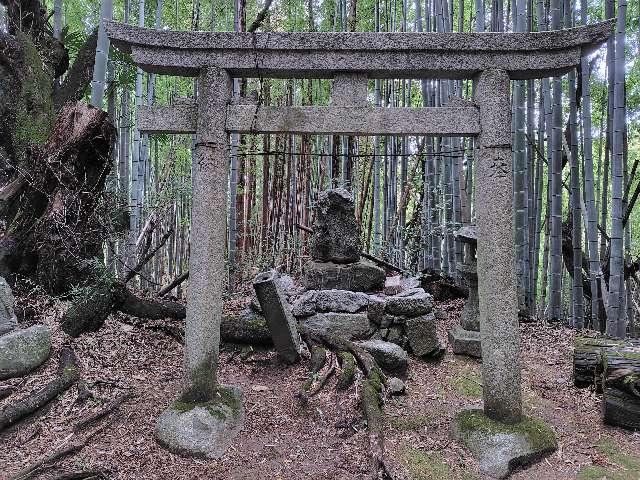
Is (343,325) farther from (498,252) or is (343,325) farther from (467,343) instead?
(498,252)

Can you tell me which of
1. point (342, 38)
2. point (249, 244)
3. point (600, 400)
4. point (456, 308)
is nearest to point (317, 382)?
point (600, 400)

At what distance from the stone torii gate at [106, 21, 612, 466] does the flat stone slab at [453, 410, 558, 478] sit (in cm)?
11

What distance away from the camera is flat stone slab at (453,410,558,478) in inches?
125

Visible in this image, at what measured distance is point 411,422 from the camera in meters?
3.77

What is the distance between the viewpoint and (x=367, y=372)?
4125 millimetres

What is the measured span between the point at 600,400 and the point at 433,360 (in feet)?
5.26

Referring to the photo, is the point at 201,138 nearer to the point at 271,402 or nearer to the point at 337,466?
the point at 271,402

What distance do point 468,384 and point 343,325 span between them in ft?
4.64

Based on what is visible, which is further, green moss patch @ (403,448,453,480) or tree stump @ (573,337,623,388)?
tree stump @ (573,337,623,388)

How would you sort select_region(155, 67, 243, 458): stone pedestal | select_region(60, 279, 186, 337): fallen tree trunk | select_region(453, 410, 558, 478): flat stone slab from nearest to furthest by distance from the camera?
select_region(453, 410, 558, 478): flat stone slab, select_region(155, 67, 243, 458): stone pedestal, select_region(60, 279, 186, 337): fallen tree trunk

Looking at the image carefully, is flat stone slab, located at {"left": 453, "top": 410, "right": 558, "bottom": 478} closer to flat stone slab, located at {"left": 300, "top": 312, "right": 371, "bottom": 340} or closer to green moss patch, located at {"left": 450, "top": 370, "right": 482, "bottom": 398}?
green moss patch, located at {"left": 450, "top": 370, "right": 482, "bottom": 398}

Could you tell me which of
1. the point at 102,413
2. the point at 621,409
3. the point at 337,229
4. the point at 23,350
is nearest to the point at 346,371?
the point at 337,229

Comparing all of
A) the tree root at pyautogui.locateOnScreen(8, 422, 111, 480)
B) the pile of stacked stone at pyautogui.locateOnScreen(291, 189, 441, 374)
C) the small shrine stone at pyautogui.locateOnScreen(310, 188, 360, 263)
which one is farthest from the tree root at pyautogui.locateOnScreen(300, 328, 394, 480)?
the tree root at pyautogui.locateOnScreen(8, 422, 111, 480)

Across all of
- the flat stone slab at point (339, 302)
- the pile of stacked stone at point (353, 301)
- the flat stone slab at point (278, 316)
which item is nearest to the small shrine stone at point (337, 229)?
the pile of stacked stone at point (353, 301)
